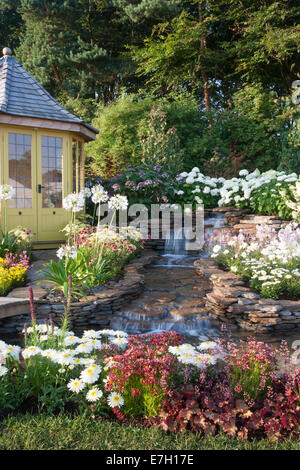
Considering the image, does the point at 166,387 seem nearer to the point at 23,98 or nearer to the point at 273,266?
the point at 273,266

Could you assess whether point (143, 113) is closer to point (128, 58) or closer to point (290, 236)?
point (128, 58)

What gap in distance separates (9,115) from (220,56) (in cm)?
1018

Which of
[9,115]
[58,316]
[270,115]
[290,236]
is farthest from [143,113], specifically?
[58,316]

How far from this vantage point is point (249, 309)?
4.44 meters

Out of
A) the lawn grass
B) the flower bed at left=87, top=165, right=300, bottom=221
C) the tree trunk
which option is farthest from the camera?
the tree trunk

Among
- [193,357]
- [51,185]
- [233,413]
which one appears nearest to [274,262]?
[193,357]

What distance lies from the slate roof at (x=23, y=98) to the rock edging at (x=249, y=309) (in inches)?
190

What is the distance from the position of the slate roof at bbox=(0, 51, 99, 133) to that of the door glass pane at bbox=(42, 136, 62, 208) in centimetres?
50

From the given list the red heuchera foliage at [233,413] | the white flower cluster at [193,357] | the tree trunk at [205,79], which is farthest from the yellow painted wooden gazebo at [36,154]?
the tree trunk at [205,79]

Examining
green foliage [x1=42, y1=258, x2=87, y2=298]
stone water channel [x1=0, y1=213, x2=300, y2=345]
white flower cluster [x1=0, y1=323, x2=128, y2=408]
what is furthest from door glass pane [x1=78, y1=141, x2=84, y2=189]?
white flower cluster [x1=0, y1=323, x2=128, y2=408]

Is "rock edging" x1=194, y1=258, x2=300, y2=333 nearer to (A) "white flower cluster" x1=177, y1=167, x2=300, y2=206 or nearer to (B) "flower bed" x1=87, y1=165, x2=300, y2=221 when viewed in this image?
(B) "flower bed" x1=87, y1=165, x2=300, y2=221

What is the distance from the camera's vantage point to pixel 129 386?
2.42 meters

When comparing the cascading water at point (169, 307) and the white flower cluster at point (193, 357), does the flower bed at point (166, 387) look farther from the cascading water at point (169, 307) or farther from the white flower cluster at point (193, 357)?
the cascading water at point (169, 307)

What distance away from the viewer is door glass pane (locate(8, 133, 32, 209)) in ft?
23.6
